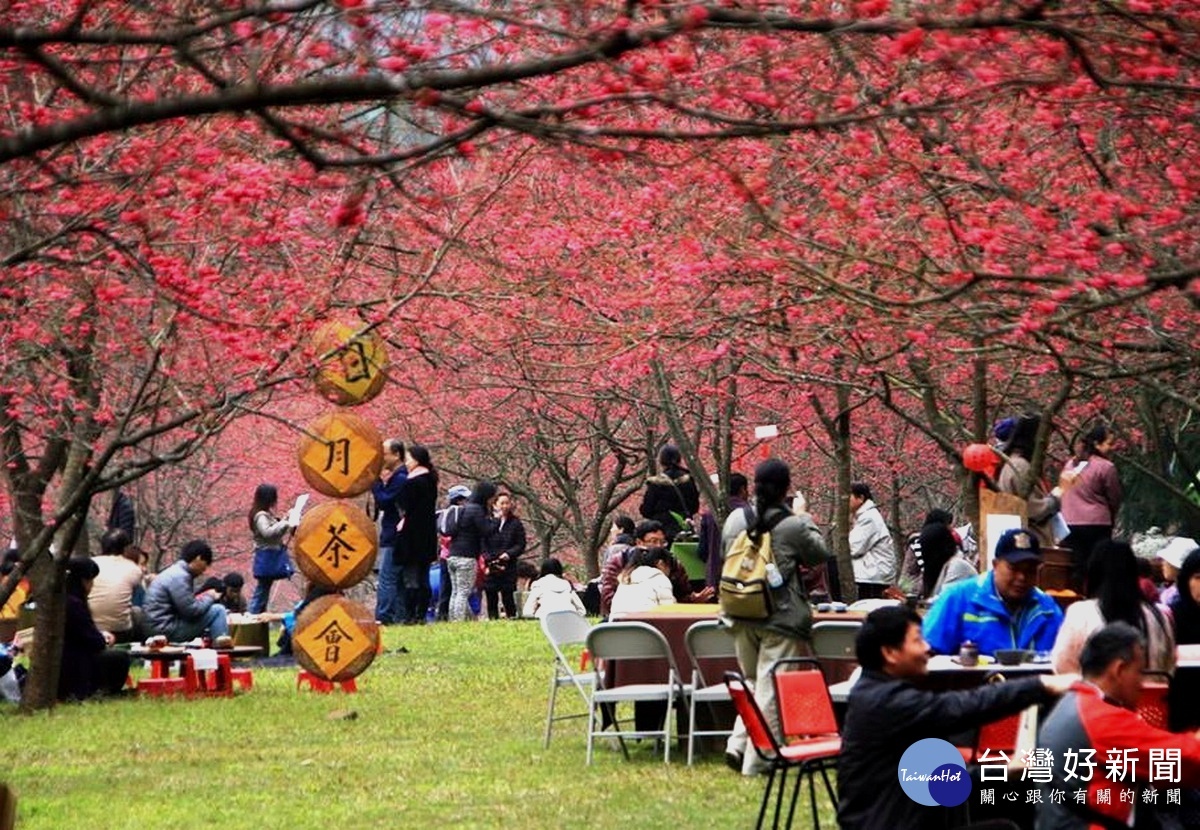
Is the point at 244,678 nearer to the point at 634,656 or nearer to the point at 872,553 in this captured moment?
the point at 872,553

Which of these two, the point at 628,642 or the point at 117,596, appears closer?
the point at 628,642

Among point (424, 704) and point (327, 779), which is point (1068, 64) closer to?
point (327, 779)

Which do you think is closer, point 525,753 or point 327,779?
point 327,779

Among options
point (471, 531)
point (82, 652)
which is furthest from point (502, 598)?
point (82, 652)

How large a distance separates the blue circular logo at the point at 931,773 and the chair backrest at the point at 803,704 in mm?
1958

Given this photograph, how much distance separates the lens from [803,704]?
9.85m

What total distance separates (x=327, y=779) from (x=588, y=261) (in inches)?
294

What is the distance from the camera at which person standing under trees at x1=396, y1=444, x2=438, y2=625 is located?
24781mm

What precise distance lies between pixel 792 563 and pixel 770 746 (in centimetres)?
289

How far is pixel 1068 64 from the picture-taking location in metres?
8.19

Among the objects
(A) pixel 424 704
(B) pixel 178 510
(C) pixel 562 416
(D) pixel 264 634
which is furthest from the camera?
(B) pixel 178 510

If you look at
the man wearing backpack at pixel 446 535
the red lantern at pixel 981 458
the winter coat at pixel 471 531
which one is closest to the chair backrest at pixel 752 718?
the red lantern at pixel 981 458

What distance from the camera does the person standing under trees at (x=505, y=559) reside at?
2766 centimetres

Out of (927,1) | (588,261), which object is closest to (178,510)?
(588,261)
